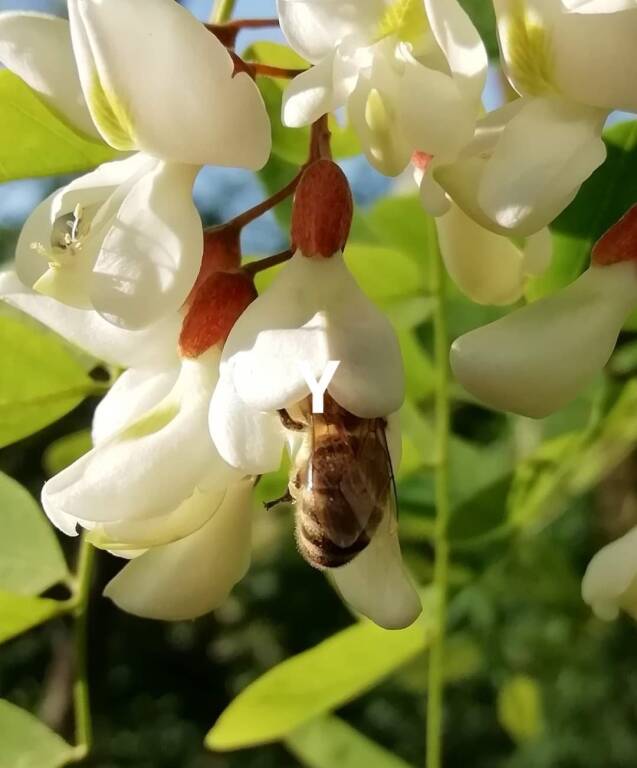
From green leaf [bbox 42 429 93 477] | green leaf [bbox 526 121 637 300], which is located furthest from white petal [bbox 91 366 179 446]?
green leaf [bbox 42 429 93 477]

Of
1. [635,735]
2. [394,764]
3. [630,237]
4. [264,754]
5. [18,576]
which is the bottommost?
[264,754]

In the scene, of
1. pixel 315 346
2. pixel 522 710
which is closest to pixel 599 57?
pixel 315 346

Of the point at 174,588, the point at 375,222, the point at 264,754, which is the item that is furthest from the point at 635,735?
the point at 174,588

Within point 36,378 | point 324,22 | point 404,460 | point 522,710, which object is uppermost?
point 324,22

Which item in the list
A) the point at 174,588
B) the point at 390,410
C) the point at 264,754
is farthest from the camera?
the point at 264,754

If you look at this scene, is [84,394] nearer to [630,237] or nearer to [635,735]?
[630,237]

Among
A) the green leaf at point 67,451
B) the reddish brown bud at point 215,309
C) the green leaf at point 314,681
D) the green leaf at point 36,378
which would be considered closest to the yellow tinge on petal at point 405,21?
the reddish brown bud at point 215,309

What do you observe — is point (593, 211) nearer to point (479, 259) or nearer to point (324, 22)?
point (479, 259)
